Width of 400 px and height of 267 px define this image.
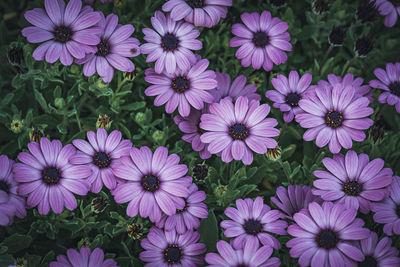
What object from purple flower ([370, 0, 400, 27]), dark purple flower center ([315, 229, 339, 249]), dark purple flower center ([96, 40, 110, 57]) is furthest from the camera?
purple flower ([370, 0, 400, 27])

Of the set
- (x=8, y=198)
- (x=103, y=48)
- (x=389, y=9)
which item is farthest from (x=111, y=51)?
(x=389, y=9)

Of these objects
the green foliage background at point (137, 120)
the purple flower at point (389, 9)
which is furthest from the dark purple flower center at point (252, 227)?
the purple flower at point (389, 9)

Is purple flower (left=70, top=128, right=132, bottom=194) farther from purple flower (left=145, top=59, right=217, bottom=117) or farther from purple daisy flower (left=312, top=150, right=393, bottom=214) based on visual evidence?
purple daisy flower (left=312, top=150, right=393, bottom=214)

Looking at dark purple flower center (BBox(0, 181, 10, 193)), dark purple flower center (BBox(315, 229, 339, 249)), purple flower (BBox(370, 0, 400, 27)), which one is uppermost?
purple flower (BBox(370, 0, 400, 27))

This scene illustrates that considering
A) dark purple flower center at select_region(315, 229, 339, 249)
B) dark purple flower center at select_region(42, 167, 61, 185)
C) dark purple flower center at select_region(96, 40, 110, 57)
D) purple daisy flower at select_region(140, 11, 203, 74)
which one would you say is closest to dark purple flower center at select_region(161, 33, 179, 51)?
purple daisy flower at select_region(140, 11, 203, 74)

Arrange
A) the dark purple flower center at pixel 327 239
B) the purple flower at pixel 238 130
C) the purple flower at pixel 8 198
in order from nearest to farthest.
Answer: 1. the purple flower at pixel 8 198
2. the dark purple flower center at pixel 327 239
3. the purple flower at pixel 238 130

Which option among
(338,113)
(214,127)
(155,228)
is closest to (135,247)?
(155,228)

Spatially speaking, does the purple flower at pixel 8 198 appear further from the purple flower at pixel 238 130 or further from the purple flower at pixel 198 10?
the purple flower at pixel 198 10
